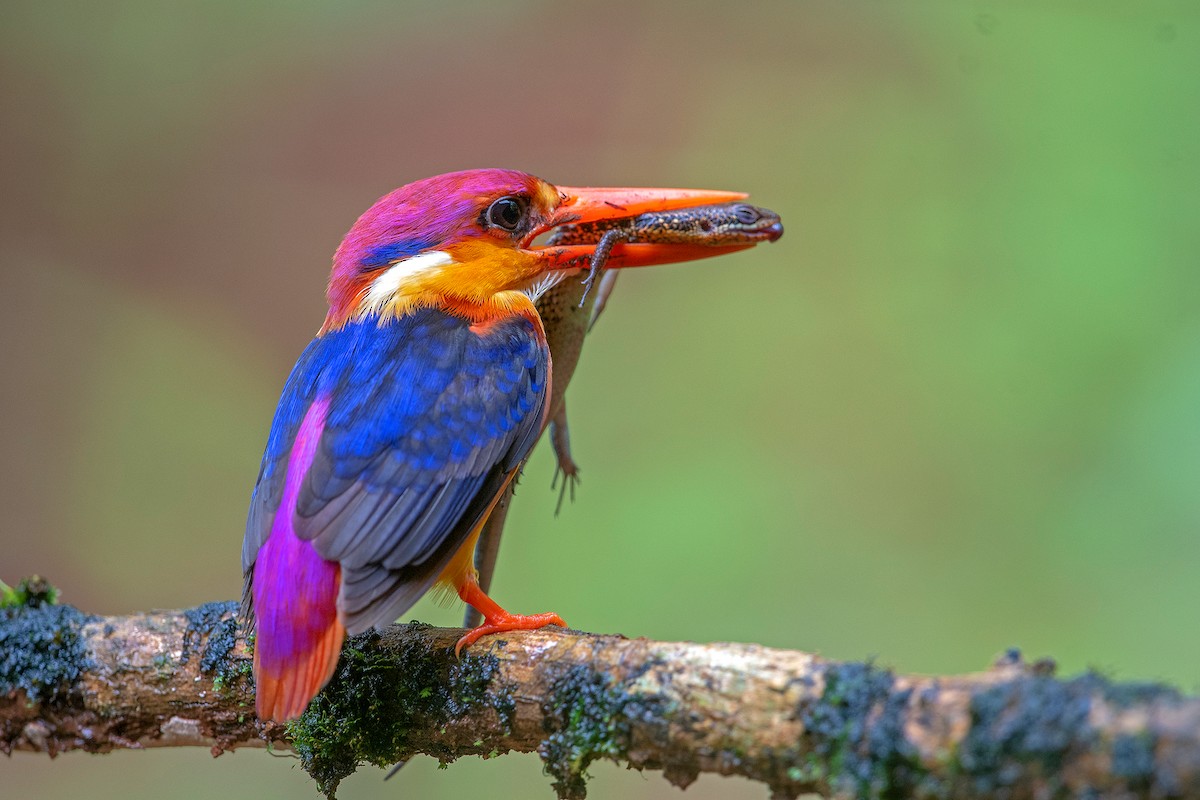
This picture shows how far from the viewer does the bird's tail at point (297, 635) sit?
1930 mm

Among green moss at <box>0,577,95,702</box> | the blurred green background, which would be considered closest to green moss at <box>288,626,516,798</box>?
green moss at <box>0,577,95,702</box>

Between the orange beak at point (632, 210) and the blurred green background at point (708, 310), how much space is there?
1.74 m

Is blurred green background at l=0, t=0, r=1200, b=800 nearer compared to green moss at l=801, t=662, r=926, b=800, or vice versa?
green moss at l=801, t=662, r=926, b=800

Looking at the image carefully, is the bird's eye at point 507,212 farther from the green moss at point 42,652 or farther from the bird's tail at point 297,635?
the green moss at point 42,652

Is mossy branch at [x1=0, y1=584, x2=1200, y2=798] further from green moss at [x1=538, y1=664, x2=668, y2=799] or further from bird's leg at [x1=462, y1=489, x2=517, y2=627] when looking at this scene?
bird's leg at [x1=462, y1=489, x2=517, y2=627]

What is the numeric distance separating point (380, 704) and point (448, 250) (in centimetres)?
102

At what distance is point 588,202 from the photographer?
2.78 m

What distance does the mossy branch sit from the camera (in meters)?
1.38

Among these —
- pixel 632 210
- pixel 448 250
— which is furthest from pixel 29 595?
pixel 632 210

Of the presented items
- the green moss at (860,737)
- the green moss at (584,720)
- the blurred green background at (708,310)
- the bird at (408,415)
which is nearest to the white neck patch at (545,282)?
the bird at (408,415)

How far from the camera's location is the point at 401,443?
2.13 metres

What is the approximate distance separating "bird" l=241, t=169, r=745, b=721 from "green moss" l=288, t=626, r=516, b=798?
78 mm

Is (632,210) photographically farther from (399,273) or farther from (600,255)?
(399,273)

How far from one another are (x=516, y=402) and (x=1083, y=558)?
2565 millimetres
